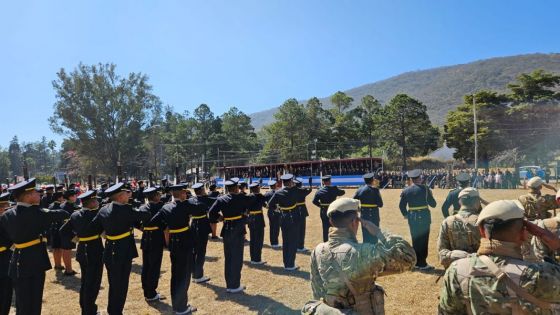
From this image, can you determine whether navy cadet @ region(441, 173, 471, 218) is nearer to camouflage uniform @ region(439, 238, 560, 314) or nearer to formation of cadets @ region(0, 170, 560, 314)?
formation of cadets @ region(0, 170, 560, 314)

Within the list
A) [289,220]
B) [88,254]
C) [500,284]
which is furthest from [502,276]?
[289,220]

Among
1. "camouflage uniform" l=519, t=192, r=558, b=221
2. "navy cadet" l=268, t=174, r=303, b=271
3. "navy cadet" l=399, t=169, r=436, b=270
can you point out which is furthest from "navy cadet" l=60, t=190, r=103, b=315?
"camouflage uniform" l=519, t=192, r=558, b=221

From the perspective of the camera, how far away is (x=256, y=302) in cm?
679

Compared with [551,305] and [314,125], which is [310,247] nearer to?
[551,305]

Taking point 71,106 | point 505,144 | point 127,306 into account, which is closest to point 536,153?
point 505,144

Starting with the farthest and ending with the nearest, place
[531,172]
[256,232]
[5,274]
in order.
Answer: [531,172] → [256,232] → [5,274]

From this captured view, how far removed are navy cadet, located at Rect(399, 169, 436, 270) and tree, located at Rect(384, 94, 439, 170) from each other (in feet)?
139

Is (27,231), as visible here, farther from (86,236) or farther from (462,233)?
(462,233)

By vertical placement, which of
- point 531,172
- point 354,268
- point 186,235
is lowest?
point 531,172

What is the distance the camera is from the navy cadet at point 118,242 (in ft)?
19.5

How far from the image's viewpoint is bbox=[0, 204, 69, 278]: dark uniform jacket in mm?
5332

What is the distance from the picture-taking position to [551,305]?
2.21 m

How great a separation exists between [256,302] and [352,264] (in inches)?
174

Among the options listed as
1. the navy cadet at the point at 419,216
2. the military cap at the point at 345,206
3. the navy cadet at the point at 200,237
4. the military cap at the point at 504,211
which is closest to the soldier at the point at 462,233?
the military cap at the point at 345,206
